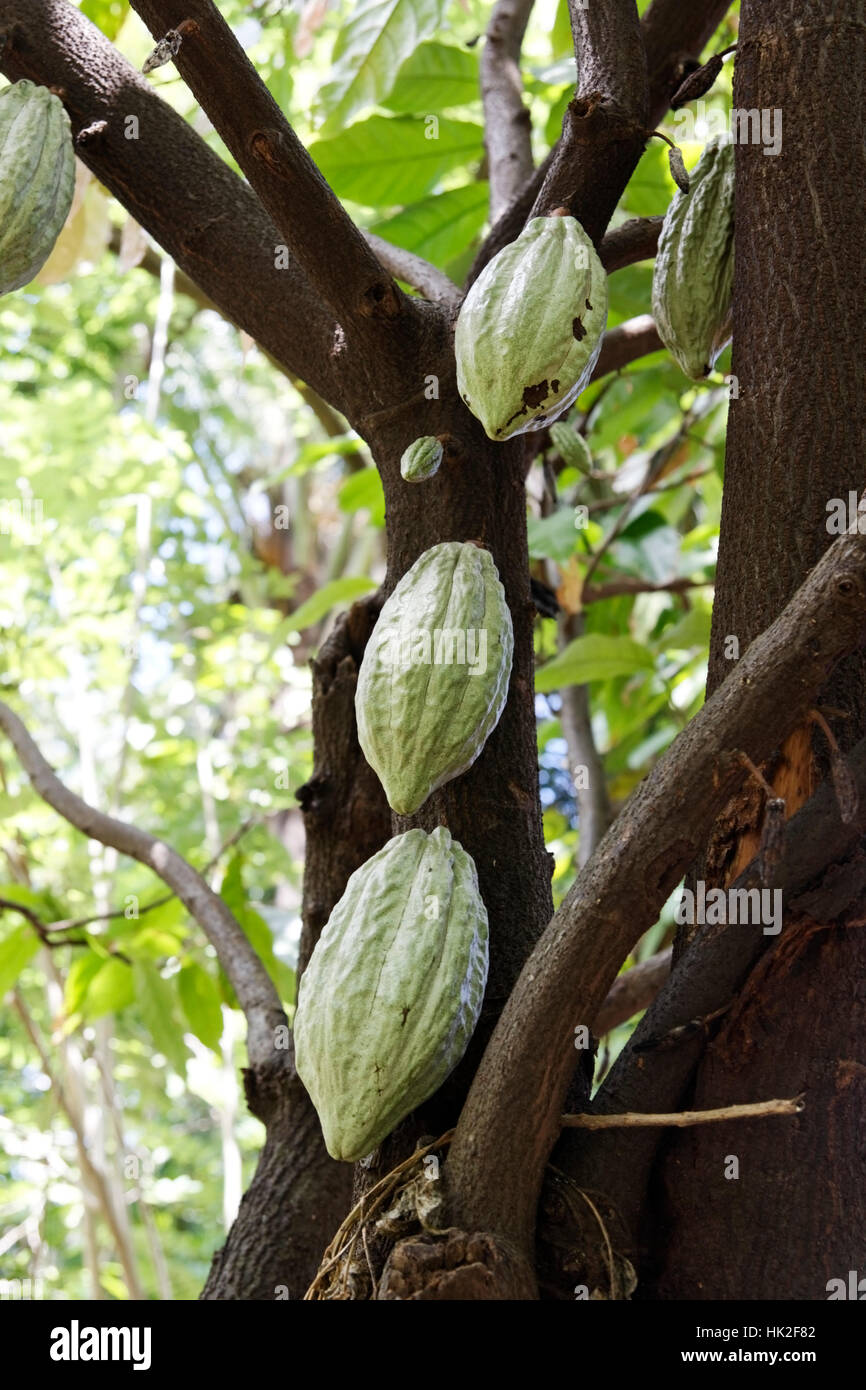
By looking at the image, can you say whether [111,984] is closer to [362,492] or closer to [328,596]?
[328,596]

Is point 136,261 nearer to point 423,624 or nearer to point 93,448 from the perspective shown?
point 423,624

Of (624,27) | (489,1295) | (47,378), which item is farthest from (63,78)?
(47,378)

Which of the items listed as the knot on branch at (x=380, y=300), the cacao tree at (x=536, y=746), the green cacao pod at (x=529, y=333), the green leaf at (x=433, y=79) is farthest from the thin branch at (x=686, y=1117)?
the green leaf at (x=433, y=79)

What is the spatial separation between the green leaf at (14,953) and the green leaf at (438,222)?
1066 millimetres

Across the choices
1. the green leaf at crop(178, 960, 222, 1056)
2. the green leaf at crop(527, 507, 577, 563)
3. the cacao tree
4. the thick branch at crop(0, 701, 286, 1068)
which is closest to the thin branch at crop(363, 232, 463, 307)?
the cacao tree

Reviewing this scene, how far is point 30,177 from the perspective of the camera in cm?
103

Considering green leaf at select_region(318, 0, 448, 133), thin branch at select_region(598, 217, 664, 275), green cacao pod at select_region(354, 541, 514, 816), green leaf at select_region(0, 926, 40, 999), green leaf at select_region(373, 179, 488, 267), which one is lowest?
green leaf at select_region(0, 926, 40, 999)

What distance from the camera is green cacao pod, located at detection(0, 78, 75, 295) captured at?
3.34 feet

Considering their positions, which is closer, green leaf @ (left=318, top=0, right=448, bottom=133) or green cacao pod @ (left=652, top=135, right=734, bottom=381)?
green cacao pod @ (left=652, top=135, right=734, bottom=381)

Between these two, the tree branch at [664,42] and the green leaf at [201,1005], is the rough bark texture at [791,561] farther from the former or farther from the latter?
the green leaf at [201,1005]

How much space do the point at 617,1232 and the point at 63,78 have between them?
3.40 ft

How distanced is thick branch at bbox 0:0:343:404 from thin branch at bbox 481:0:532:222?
481mm

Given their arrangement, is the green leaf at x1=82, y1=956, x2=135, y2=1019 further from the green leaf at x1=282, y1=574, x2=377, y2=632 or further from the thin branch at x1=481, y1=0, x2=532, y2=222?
the thin branch at x1=481, y1=0, x2=532, y2=222

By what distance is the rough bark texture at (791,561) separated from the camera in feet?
2.84
